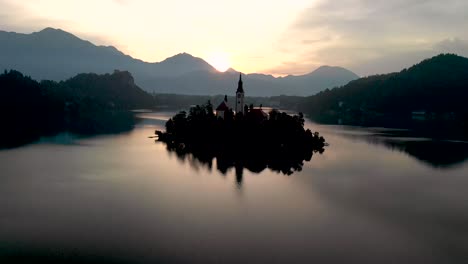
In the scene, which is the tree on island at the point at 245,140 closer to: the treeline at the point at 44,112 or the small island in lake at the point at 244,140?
the small island in lake at the point at 244,140

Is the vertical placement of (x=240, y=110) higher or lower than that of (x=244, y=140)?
higher

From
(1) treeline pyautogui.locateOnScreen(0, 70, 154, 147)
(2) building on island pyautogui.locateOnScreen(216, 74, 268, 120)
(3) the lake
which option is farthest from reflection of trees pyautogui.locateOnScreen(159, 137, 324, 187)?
(1) treeline pyautogui.locateOnScreen(0, 70, 154, 147)

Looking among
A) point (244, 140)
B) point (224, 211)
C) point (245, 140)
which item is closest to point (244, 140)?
point (244, 140)

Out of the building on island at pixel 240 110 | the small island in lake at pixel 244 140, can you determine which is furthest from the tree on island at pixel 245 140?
the building on island at pixel 240 110

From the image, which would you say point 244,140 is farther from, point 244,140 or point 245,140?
point 245,140

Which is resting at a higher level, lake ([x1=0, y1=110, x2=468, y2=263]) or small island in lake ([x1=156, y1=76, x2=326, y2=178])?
small island in lake ([x1=156, y1=76, x2=326, y2=178])

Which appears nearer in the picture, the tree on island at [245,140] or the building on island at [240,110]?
the tree on island at [245,140]

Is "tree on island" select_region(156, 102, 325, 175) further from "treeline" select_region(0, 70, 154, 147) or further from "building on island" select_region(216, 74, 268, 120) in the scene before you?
"treeline" select_region(0, 70, 154, 147)

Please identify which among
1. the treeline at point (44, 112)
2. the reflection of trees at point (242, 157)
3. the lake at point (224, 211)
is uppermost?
the treeline at point (44, 112)

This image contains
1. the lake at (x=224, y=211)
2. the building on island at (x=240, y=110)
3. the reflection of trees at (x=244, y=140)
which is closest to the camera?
the lake at (x=224, y=211)
